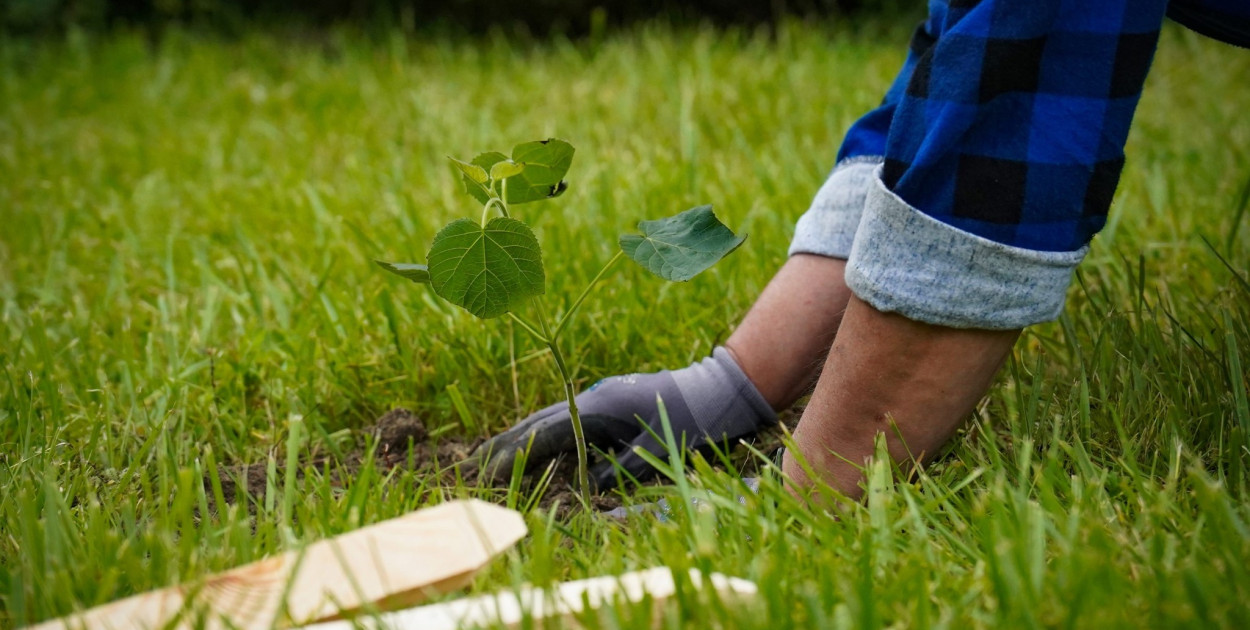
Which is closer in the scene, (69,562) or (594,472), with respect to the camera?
(69,562)

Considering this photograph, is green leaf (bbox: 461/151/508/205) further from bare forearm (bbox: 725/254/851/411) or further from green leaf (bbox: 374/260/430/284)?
bare forearm (bbox: 725/254/851/411)

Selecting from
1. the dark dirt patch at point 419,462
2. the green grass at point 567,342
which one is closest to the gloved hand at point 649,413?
the dark dirt patch at point 419,462

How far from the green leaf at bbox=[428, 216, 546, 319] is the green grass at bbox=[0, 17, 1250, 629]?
209 millimetres

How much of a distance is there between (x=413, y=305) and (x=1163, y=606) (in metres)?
1.17

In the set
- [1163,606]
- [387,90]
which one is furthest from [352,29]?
[1163,606]

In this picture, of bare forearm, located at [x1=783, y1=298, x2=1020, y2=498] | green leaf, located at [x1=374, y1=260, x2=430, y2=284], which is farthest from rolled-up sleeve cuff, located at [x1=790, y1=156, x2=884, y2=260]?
green leaf, located at [x1=374, y1=260, x2=430, y2=284]

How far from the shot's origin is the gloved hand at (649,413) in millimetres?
1247

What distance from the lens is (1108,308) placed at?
135 centimetres

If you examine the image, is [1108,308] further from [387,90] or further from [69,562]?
[387,90]

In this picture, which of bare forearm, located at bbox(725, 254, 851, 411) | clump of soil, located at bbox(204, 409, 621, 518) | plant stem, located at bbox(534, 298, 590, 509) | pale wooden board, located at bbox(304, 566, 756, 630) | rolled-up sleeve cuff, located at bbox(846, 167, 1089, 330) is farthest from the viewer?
bare forearm, located at bbox(725, 254, 851, 411)

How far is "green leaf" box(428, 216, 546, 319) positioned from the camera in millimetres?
893

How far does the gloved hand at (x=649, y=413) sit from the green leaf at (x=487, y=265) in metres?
0.34

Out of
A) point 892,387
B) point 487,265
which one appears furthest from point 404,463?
point 892,387

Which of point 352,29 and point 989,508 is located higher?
point 352,29
